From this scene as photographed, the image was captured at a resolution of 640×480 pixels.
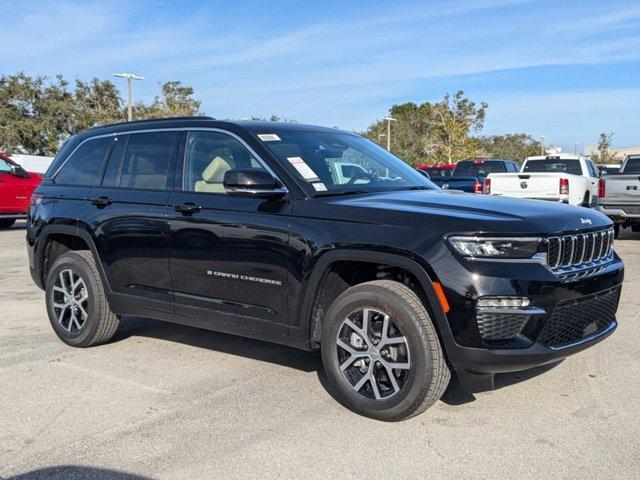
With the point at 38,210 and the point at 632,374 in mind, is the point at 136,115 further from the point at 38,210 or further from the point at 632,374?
the point at 632,374

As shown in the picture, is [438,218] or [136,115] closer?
[438,218]

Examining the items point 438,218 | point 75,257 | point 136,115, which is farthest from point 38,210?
point 136,115

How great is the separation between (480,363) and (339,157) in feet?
6.62

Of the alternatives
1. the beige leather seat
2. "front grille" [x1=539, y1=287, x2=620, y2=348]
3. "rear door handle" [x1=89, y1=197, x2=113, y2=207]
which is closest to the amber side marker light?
"front grille" [x1=539, y1=287, x2=620, y2=348]

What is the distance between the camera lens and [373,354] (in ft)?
13.3

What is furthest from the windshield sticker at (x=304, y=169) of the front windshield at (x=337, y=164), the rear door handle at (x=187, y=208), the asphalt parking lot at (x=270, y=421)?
the asphalt parking lot at (x=270, y=421)

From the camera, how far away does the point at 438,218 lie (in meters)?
3.83

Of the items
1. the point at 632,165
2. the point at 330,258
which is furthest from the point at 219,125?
the point at 632,165

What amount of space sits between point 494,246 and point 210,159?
230 cm

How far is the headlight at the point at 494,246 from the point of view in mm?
3674

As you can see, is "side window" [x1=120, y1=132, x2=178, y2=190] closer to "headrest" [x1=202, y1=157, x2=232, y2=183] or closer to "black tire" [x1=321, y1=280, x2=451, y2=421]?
"headrest" [x1=202, y1=157, x2=232, y2=183]

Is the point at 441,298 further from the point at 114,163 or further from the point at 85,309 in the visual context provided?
the point at 85,309

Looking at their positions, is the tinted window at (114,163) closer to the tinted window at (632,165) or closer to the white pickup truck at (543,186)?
the white pickup truck at (543,186)

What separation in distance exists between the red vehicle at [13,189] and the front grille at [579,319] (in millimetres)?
14989
